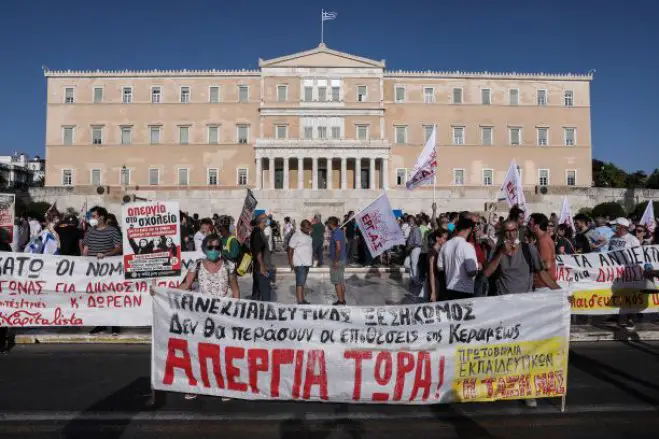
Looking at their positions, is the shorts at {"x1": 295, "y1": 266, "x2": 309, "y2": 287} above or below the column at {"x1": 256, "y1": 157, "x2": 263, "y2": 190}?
below

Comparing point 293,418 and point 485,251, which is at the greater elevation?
point 485,251

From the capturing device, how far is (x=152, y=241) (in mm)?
5859

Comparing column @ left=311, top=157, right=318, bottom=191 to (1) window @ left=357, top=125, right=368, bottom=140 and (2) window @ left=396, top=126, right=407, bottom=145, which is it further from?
(2) window @ left=396, top=126, right=407, bottom=145

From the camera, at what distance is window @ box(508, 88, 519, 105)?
50.7 metres

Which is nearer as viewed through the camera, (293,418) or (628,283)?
(293,418)

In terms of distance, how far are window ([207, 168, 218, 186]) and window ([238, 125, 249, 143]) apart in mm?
3531

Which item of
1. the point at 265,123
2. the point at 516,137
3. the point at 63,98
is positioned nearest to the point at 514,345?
the point at 265,123

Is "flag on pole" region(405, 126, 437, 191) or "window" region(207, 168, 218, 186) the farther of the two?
"window" region(207, 168, 218, 186)

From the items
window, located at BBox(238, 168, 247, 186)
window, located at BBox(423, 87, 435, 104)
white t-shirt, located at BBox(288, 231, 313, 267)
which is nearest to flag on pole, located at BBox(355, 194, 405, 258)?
white t-shirt, located at BBox(288, 231, 313, 267)

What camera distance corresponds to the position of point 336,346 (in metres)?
4.72

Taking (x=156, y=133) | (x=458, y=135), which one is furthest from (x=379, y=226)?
(x=156, y=133)

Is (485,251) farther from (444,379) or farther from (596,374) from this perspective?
(444,379)

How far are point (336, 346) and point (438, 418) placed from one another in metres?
1.06

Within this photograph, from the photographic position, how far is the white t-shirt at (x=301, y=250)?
9281mm
